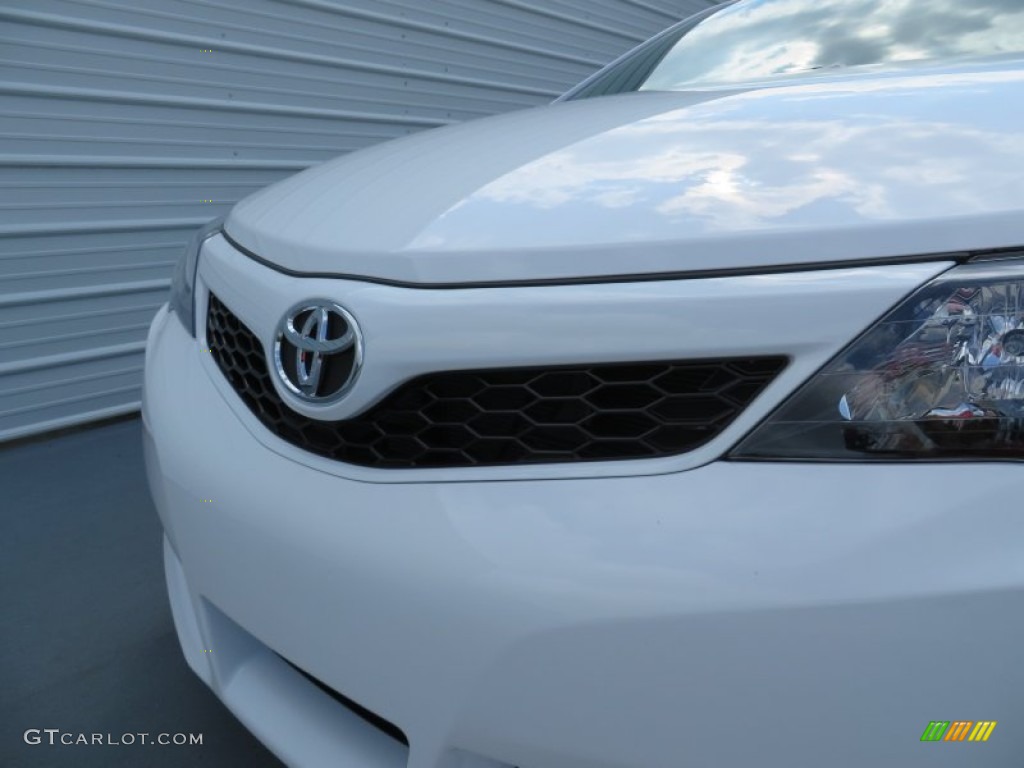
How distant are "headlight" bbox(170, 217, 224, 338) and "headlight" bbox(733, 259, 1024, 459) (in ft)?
3.15

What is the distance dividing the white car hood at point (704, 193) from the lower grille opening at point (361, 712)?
507mm

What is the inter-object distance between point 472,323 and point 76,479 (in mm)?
2261

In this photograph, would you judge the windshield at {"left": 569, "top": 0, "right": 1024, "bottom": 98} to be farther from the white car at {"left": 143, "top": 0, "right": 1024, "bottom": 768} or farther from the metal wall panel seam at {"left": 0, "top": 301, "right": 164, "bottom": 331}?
the metal wall panel seam at {"left": 0, "top": 301, "right": 164, "bottom": 331}

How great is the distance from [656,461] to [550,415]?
128 millimetres

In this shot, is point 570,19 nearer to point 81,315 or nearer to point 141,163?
point 141,163

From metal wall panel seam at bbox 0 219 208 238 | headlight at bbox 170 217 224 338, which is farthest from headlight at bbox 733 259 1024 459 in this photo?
metal wall panel seam at bbox 0 219 208 238

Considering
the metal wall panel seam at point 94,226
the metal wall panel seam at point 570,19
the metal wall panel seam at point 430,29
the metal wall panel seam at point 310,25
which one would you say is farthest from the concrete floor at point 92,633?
the metal wall panel seam at point 570,19

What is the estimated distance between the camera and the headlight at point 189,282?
141 centimetres

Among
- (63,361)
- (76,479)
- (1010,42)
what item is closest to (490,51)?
(63,361)

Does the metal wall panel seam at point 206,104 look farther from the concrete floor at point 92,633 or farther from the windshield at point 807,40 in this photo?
the windshield at point 807,40

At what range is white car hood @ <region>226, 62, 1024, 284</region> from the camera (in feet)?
2.77

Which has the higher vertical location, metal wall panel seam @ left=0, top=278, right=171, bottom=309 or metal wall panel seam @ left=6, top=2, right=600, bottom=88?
metal wall panel seam @ left=6, top=2, right=600, bottom=88

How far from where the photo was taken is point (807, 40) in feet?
5.99

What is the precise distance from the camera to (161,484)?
120 cm
